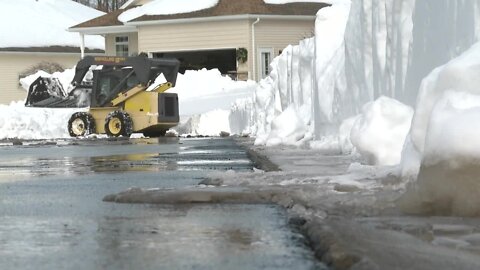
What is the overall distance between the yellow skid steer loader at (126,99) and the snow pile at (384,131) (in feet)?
78.1

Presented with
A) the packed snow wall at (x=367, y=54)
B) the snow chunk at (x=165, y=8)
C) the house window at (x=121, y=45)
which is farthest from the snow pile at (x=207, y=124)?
the house window at (x=121, y=45)

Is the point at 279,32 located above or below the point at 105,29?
below

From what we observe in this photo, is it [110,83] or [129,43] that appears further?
[129,43]

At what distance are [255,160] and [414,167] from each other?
731 cm

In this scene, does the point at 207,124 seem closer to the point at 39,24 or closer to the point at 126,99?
the point at 126,99

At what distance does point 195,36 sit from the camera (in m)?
46.5

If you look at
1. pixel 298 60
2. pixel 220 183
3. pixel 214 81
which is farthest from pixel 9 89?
pixel 220 183

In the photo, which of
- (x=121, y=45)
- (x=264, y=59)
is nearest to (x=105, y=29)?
(x=121, y=45)

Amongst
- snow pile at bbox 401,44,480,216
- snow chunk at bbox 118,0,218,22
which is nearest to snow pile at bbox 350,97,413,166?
snow pile at bbox 401,44,480,216

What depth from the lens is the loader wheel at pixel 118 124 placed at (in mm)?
33750

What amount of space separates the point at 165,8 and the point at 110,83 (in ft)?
43.7

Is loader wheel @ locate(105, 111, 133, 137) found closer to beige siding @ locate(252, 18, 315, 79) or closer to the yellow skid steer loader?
the yellow skid steer loader

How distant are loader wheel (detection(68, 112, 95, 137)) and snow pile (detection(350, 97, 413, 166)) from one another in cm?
2564

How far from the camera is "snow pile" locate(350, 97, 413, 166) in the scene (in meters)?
9.98
